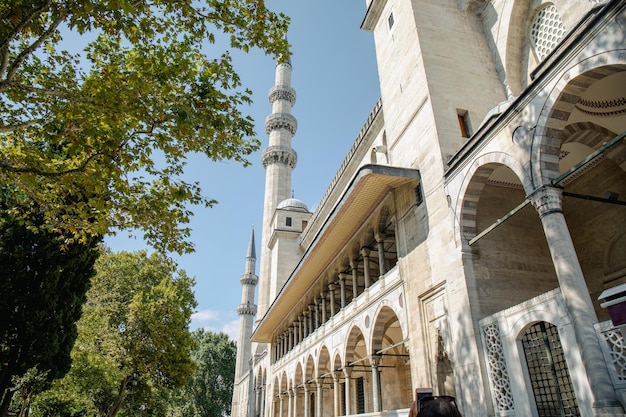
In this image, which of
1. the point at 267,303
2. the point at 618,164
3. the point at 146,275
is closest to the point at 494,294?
the point at 618,164

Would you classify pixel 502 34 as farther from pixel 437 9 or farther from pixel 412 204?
pixel 412 204

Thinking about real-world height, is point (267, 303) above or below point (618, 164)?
above

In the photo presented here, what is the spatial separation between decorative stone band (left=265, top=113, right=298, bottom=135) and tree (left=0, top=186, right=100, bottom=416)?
2769cm

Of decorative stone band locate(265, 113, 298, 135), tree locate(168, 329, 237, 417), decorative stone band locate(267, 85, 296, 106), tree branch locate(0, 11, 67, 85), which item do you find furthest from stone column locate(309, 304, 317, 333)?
tree locate(168, 329, 237, 417)

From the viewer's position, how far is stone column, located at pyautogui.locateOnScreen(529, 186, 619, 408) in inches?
202

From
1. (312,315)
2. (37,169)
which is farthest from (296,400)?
(37,169)

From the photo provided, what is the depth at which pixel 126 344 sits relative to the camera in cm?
1814

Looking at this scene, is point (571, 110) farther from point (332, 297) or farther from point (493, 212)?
point (332, 297)

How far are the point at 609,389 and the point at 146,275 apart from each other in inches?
833

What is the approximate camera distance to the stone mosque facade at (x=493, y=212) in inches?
235

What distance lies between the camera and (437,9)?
39.1ft

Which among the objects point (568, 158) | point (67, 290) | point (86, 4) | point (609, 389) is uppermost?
point (568, 158)

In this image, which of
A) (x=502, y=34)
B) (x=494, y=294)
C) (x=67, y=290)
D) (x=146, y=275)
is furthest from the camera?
(x=146, y=275)

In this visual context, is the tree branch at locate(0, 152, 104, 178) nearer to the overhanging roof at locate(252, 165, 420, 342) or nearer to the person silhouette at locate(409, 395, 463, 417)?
the person silhouette at locate(409, 395, 463, 417)
